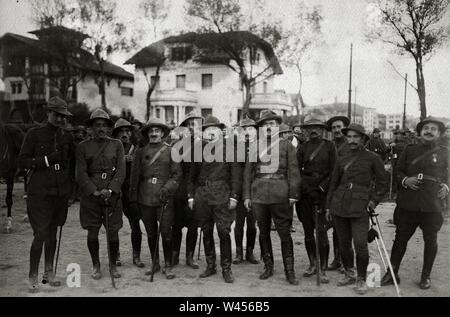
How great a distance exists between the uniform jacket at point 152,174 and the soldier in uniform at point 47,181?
2.94 ft

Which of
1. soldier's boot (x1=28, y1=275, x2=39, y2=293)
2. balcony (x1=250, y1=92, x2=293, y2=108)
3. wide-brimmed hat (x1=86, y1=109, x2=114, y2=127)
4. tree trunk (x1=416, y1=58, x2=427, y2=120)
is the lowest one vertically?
soldier's boot (x1=28, y1=275, x2=39, y2=293)

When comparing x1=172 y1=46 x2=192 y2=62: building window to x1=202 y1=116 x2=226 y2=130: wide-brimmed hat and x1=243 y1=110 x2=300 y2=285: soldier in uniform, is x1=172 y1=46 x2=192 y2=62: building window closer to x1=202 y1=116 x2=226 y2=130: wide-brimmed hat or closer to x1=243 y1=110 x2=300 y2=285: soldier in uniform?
x1=202 y1=116 x2=226 y2=130: wide-brimmed hat

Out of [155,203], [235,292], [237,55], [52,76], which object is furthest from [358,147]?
[52,76]

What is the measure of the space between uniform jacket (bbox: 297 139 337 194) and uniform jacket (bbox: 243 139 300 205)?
34 cm

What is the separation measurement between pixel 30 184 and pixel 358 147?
408cm

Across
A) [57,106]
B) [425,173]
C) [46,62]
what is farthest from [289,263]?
[46,62]

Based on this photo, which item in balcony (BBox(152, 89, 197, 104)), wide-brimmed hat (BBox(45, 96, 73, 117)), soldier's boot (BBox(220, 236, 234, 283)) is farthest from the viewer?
balcony (BBox(152, 89, 197, 104))

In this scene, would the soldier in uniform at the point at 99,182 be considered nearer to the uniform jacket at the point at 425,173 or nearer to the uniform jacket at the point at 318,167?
the uniform jacket at the point at 318,167

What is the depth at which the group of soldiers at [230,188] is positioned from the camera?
17.8 ft

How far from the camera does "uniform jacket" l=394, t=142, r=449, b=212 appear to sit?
5363 millimetres

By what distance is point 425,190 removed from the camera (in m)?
5.39

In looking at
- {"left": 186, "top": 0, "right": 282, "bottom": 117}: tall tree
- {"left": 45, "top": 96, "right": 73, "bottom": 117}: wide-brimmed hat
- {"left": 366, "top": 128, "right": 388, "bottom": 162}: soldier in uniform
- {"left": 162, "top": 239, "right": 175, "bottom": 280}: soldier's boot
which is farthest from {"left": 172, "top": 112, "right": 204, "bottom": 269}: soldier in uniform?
{"left": 186, "top": 0, "right": 282, "bottom": 117}: tall tree

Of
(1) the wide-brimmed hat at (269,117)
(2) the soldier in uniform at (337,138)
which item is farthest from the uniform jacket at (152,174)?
(2) the soldier in uniform at (337,138)
